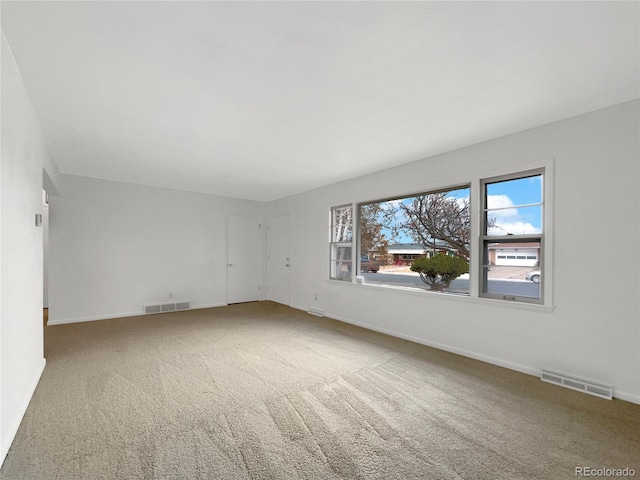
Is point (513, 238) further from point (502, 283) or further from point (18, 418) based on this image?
point (18, 418)

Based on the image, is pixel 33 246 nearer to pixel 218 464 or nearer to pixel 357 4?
pixel 218 464

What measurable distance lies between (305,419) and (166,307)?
478cm

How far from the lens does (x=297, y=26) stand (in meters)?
1.62

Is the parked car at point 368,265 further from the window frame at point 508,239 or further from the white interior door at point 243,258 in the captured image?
the white interior door at point 243,258

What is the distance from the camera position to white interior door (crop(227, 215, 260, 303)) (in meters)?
6.92

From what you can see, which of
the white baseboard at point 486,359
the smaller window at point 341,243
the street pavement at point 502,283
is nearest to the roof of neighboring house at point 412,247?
the street pavement at point 502,283

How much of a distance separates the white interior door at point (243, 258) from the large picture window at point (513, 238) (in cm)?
535

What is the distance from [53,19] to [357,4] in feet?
5.51

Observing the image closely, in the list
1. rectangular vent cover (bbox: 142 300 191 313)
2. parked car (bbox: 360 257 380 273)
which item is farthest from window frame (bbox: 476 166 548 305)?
rectangular vent cover (bbox: 142 300 191 313)

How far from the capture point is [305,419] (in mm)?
2176

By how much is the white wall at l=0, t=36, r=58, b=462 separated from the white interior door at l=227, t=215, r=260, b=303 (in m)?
4.13

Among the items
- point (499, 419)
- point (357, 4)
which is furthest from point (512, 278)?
point (357, 4)

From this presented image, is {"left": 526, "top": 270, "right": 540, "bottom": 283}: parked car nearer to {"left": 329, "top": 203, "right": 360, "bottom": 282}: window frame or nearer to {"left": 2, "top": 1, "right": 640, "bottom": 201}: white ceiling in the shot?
{"left": 2, "top": 1, "right": 640, "bottom": 201}: white ceiling

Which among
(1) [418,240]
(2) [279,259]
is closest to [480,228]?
(1) [418,240]
